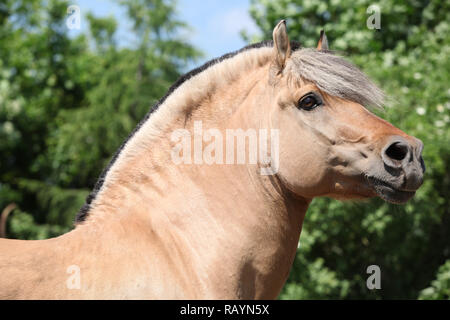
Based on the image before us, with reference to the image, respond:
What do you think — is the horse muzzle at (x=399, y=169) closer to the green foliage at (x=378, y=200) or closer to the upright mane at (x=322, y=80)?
the upright mane at (x=322, y=80)

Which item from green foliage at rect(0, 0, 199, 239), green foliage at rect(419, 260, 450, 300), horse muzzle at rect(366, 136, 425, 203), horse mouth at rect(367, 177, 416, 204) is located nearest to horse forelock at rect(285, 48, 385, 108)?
horse muzzle at rect(366, 136, 425, 203)

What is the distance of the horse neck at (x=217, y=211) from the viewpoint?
8.51 ft

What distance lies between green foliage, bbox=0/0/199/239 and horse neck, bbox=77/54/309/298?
330 inches

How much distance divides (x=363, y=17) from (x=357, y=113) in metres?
5.74

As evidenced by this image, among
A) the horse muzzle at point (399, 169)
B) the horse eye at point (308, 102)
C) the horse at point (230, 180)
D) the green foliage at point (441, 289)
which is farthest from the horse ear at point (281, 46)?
the green foliage at point (441, 289)

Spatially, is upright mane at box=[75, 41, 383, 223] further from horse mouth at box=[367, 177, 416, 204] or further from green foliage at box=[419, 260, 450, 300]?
green foliage at box=[419, 260, 450, 300]

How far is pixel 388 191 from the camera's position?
2.72m

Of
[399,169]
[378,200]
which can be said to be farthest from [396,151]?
[378,200]

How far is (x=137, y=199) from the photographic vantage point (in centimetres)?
274

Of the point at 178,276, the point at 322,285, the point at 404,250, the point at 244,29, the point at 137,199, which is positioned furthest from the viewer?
the point at 244,29

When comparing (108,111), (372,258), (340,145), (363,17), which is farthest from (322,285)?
(108,111)

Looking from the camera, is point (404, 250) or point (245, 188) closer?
point (245, 188)

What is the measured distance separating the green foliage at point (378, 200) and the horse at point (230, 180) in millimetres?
4181

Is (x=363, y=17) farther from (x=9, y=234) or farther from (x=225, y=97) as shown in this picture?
(x=9, y=234)
